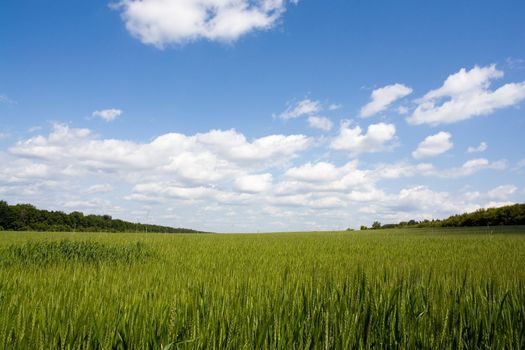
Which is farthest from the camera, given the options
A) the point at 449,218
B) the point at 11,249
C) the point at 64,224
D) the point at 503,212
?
the point at 64,224

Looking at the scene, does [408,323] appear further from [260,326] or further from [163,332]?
[163,332]

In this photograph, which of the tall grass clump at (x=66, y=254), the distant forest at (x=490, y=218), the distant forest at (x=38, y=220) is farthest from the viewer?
the distant forest at (x=38, y=220)

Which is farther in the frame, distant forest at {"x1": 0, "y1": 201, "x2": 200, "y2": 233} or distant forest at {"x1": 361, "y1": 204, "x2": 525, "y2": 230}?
distant forest at {"x1": 0, "y1": 201, "x2": 200, "y2": 233}

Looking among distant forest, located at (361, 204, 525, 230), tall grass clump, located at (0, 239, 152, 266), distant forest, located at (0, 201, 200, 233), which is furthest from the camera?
distant forest, located at (0, 201, 200, 233)

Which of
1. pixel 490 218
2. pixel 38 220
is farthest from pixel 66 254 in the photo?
pixel 38 220

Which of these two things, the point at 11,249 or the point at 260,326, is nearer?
the point at 260,326

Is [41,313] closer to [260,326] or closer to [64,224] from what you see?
[260,326]

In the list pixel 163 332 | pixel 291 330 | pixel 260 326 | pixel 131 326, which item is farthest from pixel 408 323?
pixel 131 326

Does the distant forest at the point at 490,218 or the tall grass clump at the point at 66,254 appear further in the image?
the distant forest at the point at 490,218

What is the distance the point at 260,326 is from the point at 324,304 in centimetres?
74

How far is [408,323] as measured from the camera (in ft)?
10.1

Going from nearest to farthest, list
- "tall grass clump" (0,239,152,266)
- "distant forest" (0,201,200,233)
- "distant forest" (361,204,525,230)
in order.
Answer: "tall grass clump" (0,239,152,266)
"distant forest" (361,204,525,230)
"distant forest" (0,201,200,233)

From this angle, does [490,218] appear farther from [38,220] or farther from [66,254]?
[38,220]

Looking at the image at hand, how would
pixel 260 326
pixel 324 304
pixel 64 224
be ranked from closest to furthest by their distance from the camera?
pixel 260 326
pixel 324 304
pixel 64 224
